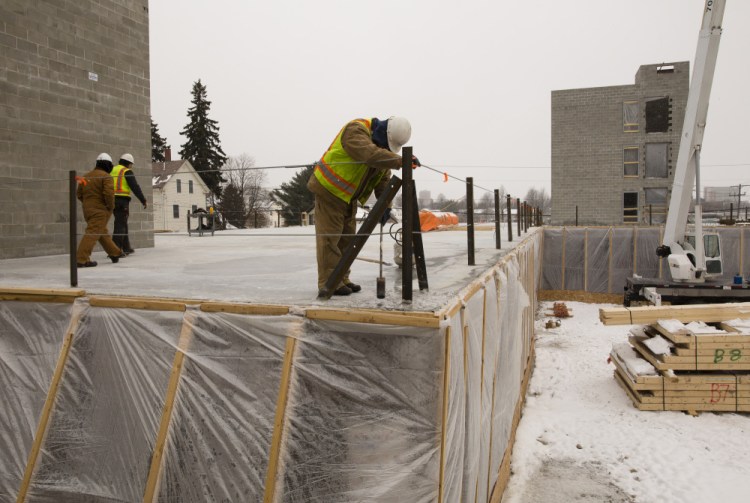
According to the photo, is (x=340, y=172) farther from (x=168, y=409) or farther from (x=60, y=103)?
(x=60, y=103)

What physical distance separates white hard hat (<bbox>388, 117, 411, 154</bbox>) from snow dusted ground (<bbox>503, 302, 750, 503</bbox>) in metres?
4.31

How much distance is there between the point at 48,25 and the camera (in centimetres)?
856

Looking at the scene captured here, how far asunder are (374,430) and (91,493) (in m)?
2.41

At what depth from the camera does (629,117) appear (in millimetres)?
27234

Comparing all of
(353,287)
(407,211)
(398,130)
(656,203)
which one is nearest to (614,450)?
(353,287)

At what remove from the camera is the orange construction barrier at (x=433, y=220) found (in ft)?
59.0

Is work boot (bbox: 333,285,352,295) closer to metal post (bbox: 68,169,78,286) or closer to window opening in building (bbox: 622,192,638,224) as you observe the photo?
metal post (bbox: 68,169,78,286)

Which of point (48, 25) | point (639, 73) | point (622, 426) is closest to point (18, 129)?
point (48, 25)

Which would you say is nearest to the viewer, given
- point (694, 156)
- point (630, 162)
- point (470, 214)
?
point (470, 214)

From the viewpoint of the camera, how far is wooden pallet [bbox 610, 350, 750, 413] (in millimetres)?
8398

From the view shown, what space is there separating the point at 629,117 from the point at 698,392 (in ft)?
74.0

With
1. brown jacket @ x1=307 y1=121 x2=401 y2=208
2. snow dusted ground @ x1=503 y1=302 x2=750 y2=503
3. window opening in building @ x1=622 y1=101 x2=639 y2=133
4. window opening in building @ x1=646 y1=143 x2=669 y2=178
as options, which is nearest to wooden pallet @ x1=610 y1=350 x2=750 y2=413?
snow dusted ground @ x1=503 y1=302 x2=750 y2=503

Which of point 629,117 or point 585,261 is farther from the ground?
point 629,117

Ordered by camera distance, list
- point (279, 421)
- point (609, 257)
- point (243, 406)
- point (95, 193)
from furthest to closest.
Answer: point (609, 257) < point (95, 193) < point (243, 406) < point (279, 421)
